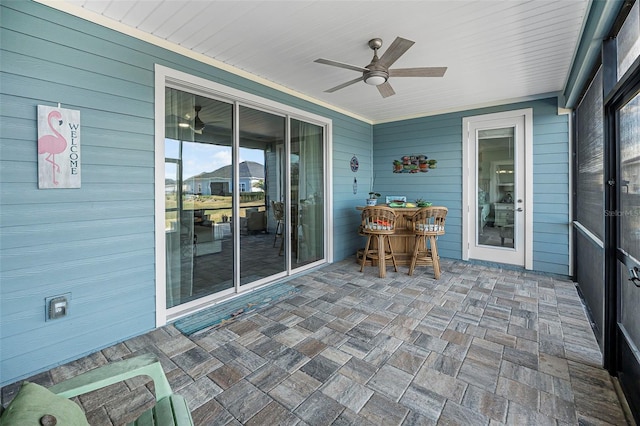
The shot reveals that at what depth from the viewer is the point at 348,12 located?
2373mm

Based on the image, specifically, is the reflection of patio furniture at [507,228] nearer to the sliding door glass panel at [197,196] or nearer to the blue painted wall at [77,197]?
the sliding door glass panel at [197,196]

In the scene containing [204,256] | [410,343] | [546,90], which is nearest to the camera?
[410,343]

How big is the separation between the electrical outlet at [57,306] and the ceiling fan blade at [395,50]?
→ 128 inches

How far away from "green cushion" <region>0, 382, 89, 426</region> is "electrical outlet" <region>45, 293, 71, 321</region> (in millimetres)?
1580

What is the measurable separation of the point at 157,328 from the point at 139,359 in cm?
152

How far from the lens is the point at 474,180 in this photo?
4.97 meters

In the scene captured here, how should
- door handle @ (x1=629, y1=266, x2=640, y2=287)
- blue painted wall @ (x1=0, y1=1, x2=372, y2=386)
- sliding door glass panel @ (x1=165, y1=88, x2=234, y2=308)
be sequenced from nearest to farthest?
door handle @ (x1=629, y1=266, x2=640, y2=287), blue painted wall @ (x1=0, y1=1, x2=372, y2=386), sliding door glass panel @ (x1=165, y1=88, x2=234, y2=308)

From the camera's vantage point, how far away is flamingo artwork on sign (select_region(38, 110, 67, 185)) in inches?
83.1

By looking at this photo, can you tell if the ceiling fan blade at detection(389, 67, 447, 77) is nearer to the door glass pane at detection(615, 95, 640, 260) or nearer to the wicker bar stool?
the door glass pane at detection(615, 95, 640, 260)

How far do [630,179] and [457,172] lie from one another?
11.0 feet

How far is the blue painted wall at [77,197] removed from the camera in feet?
6.62

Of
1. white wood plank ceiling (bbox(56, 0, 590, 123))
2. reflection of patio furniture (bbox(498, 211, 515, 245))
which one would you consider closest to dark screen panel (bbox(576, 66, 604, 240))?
white wood plank ceiling (bbox(56, 0, 590, 123))

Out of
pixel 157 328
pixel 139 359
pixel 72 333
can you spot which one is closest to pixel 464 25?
pixel 139 359

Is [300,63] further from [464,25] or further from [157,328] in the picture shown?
[157,328]
